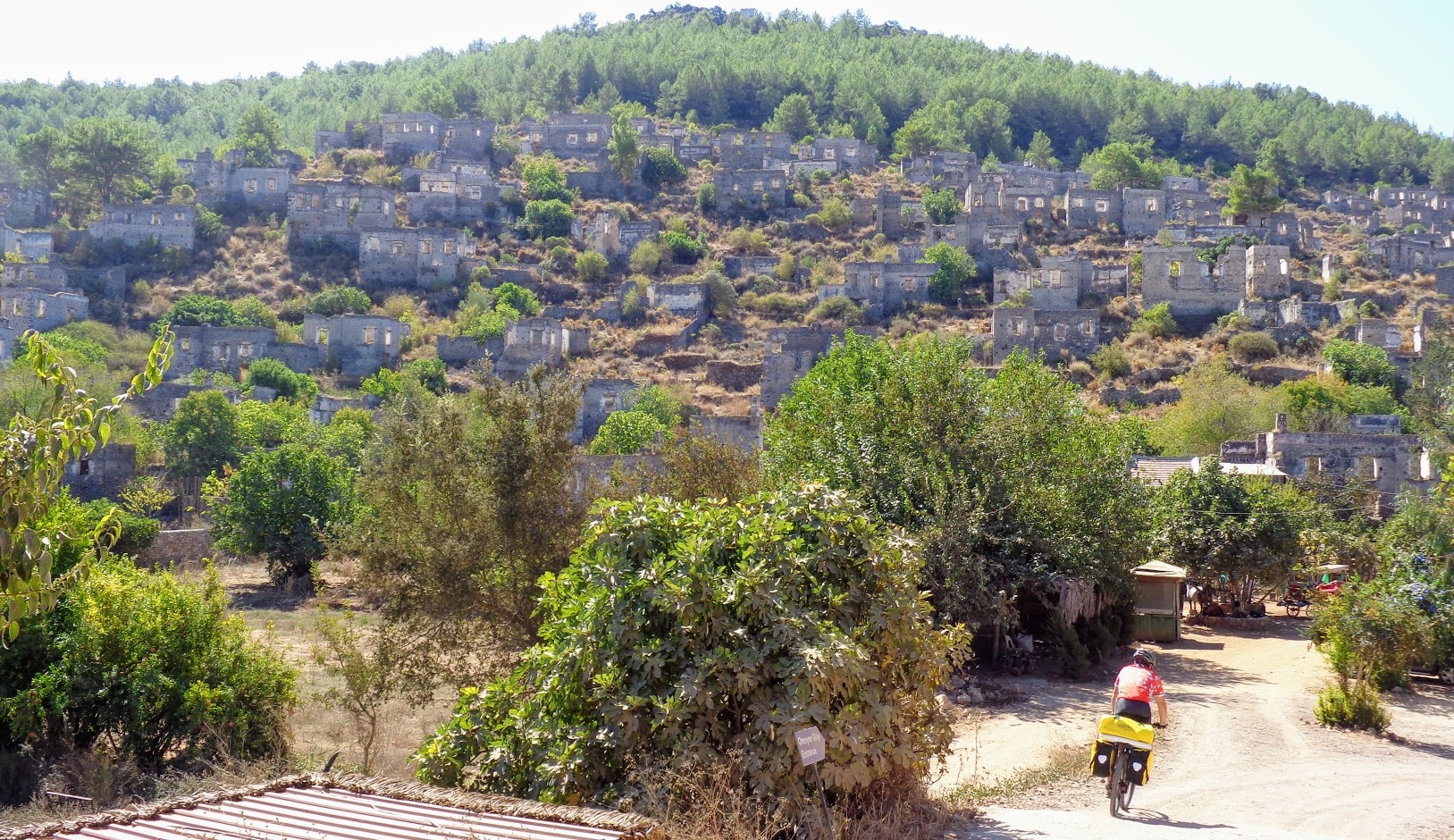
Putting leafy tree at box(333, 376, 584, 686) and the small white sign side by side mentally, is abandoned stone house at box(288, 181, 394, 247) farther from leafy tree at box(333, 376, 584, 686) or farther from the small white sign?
the small white sign

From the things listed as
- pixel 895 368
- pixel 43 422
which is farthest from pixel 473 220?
pixel 43 422

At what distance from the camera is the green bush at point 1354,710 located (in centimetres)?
1143

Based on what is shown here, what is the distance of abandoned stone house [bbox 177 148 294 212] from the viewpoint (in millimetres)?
63719

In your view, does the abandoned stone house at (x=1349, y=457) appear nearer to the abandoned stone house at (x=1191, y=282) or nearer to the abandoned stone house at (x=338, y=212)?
the abandoned stone house at (x=1191, y=282)

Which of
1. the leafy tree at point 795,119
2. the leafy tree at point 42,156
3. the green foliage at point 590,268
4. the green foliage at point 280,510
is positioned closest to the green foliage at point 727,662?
the green foliage at point 280,510

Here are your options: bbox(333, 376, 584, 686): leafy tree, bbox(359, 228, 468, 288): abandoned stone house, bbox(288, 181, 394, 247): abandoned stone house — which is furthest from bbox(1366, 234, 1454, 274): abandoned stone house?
bbox(333, 376, 584, 686): leafy tree

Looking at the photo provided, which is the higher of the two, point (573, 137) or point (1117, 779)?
point (573, 137)

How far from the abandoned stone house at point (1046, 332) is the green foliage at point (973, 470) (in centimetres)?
2972

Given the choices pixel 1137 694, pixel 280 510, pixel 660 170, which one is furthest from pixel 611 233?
pixel 1137 694

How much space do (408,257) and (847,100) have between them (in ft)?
151

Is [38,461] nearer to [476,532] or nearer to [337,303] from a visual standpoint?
[476,532]

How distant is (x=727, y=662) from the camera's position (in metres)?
7.14

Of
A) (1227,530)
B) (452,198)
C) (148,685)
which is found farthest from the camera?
(452,198)

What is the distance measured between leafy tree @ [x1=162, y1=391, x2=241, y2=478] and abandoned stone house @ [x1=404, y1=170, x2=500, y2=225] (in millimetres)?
27181
